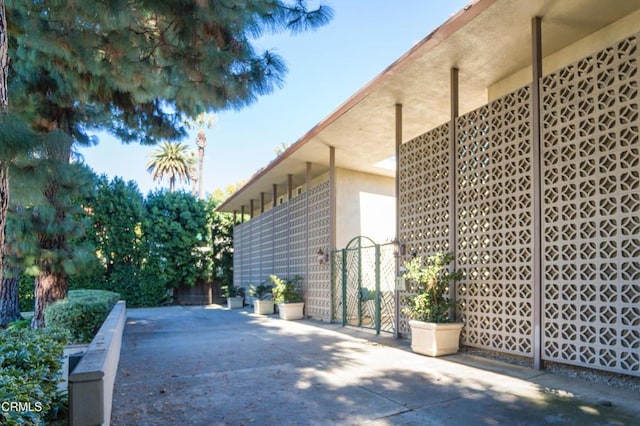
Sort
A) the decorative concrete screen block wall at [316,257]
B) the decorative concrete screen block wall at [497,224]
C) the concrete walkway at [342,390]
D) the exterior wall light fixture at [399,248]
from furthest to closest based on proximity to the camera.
→ 1. the decorative concrete screen block wall at [316,257]
2. the exterior wall light fixture at [399,248]
3. the decorative concrete screen block wall at [497,224]
4. the concrete walkway at [342,390]

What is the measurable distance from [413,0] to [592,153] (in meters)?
5.20

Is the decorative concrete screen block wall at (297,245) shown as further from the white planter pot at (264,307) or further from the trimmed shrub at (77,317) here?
the trimmed shrub at (77,317)

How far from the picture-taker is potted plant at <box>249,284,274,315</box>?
14.1 meters

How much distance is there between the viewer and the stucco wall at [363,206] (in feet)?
41.9

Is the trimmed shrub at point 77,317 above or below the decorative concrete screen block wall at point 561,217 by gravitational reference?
below

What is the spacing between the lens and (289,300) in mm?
12430

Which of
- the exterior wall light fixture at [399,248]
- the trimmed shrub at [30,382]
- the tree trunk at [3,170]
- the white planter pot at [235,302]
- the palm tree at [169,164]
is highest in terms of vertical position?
the palm tree at [169,164]

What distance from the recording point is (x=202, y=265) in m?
19.3

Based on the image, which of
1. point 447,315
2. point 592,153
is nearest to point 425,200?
point 447,315

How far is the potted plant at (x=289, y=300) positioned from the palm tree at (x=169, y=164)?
32.9 meters

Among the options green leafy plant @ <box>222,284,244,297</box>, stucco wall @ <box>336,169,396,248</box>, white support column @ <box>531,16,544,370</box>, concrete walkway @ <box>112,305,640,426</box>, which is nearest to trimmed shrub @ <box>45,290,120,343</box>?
concrete walkway @ <box>112,305,640,426</box>

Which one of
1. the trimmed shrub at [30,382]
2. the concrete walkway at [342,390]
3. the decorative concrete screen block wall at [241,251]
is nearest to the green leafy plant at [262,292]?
the decorative concrete screen block wall at [241,251]

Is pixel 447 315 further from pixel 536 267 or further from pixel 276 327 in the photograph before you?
pixel 276 327

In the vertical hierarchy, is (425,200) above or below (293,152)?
below
